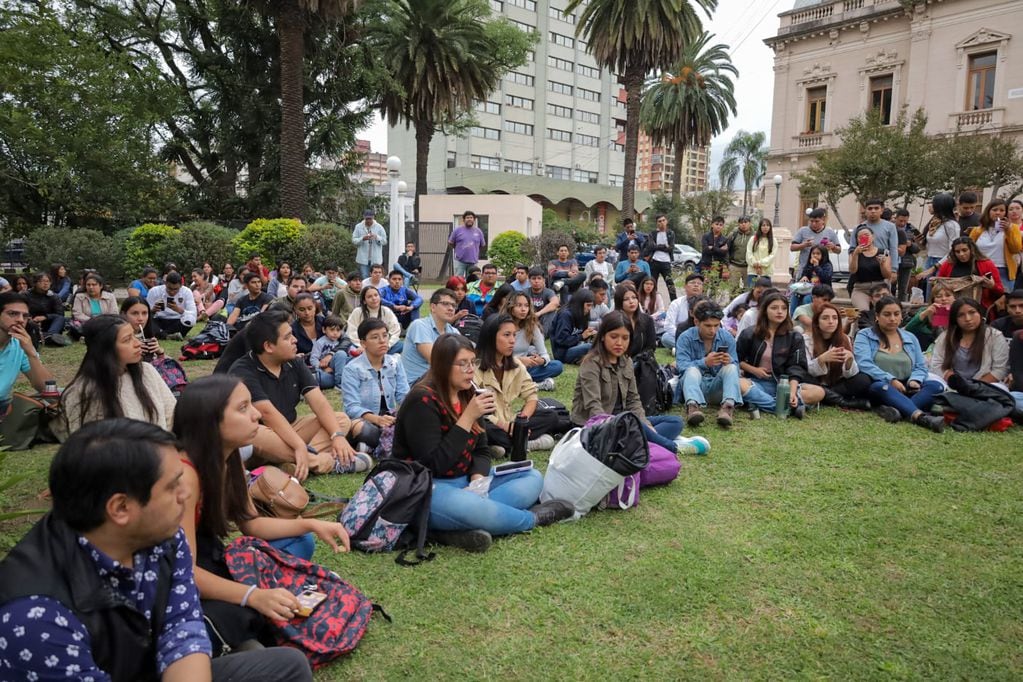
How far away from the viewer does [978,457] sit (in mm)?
5473

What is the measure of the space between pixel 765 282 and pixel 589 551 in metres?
6.45

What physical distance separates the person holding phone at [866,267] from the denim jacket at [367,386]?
639 cm

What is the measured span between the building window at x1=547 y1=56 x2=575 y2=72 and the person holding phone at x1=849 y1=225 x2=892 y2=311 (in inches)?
2064

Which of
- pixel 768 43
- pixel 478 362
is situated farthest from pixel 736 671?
pixel 768 43

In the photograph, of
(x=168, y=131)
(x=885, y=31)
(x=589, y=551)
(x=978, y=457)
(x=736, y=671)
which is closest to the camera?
(x=736, y=671)

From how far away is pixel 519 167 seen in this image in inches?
2219

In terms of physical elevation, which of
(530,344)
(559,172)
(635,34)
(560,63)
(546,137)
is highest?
(560,63)

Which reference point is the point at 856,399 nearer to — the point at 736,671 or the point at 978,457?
the point at 978,457

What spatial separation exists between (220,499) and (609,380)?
3.36m

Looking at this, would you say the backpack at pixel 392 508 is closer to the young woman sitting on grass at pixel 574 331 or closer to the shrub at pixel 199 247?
the young woman sitting on grass at pixel 574 331

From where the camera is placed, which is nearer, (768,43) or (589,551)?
(589,551)

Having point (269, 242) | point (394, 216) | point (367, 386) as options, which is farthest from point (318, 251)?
point (367, 386)

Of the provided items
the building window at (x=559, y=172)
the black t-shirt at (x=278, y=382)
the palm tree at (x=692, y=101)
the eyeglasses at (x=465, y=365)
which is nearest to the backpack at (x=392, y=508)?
the eyeglasses at (x=465, y=365)

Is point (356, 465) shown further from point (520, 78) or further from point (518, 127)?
point (520, 78)
